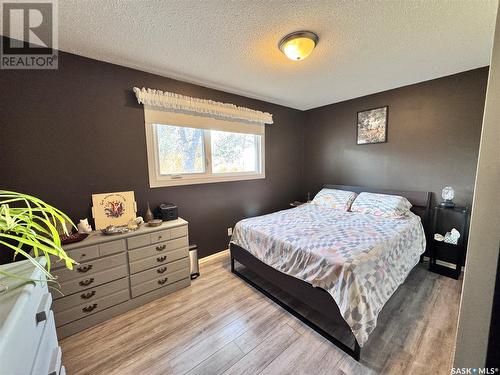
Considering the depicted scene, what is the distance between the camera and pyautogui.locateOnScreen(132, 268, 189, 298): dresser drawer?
6.29 ft

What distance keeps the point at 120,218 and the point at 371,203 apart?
315cm

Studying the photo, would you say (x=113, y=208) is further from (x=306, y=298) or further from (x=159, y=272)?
(x=306, y=298)

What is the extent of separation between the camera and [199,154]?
8.80 feet

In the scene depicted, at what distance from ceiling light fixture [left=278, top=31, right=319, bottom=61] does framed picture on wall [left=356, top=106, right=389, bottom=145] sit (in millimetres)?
1904

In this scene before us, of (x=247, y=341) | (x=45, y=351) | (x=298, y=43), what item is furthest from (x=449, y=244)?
(x=45, y=351)

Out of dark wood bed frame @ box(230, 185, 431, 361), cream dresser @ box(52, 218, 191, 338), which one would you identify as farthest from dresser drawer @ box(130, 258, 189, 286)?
dark wood bed frame @ box(230, 185, 431, 361)

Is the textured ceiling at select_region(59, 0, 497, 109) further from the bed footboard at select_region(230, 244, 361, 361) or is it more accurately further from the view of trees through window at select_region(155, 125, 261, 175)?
the bed footboard at select_region(230, 244, 361, 361)

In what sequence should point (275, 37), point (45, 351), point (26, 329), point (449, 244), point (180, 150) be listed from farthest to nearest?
point (180, 150) < point (449, 244) < point (275, 37) < point (45, 351) < point (26, 329)

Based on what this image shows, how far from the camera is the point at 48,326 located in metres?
0.95

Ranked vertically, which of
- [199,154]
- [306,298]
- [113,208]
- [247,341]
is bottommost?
[247,341]

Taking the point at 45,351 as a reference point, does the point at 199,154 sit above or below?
above

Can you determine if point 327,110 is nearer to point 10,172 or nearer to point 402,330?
point 402,330

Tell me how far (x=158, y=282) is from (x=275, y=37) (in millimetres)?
2545

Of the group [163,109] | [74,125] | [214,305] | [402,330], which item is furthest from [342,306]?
[74,125]
